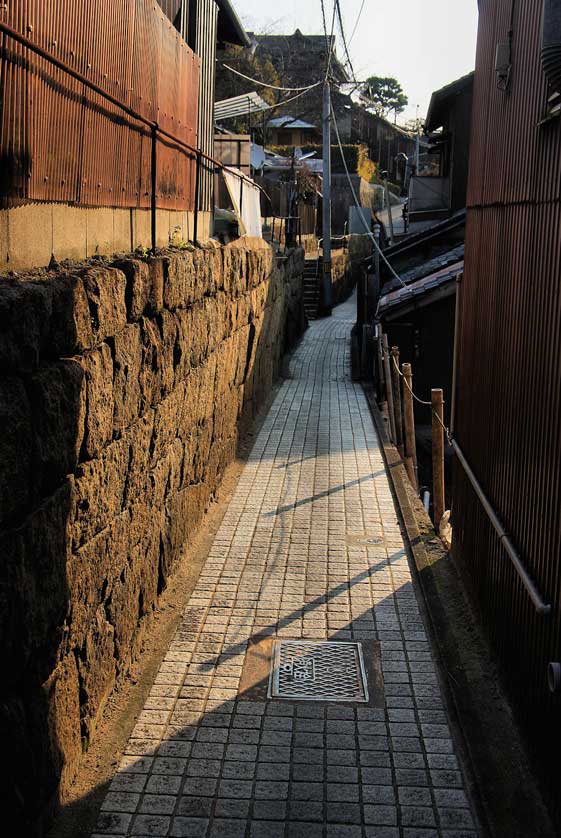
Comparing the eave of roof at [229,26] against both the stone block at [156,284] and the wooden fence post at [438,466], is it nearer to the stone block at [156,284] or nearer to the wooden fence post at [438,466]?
the wooden fence post at [438,466]

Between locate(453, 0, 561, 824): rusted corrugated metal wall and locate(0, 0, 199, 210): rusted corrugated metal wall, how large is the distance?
2.67 metres

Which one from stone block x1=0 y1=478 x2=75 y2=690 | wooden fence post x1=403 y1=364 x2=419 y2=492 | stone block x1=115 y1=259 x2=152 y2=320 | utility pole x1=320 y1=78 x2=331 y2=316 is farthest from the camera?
utility pole x1=320 y1=78 x2=331 y2=316

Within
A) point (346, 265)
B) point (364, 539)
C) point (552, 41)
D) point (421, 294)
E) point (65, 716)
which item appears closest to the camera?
point (65, 716)

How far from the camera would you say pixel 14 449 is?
3.43m

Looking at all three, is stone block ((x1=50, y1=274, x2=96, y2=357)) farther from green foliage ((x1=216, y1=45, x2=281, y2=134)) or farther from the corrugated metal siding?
green foliage ((x1=216, y1=45, x2=281, y2=134))

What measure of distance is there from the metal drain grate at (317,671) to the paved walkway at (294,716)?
0.11m

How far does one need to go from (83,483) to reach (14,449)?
3.51 ft

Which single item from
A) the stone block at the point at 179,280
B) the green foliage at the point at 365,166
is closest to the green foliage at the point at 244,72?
the green foliage at the point at 365,166

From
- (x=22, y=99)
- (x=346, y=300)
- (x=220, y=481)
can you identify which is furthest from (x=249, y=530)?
(x=346, y=300)

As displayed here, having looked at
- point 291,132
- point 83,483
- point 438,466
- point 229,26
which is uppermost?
point 291,132

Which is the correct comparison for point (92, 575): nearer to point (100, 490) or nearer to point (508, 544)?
point (100, 490)

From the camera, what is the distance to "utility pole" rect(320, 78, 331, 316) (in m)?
26.7

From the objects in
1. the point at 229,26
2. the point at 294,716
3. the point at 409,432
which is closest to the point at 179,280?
the point at 294,716

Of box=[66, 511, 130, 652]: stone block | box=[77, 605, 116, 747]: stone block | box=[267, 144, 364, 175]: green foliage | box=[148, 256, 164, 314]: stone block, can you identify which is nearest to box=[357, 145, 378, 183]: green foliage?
box=[267, 144, 364, 175]: green foliage
